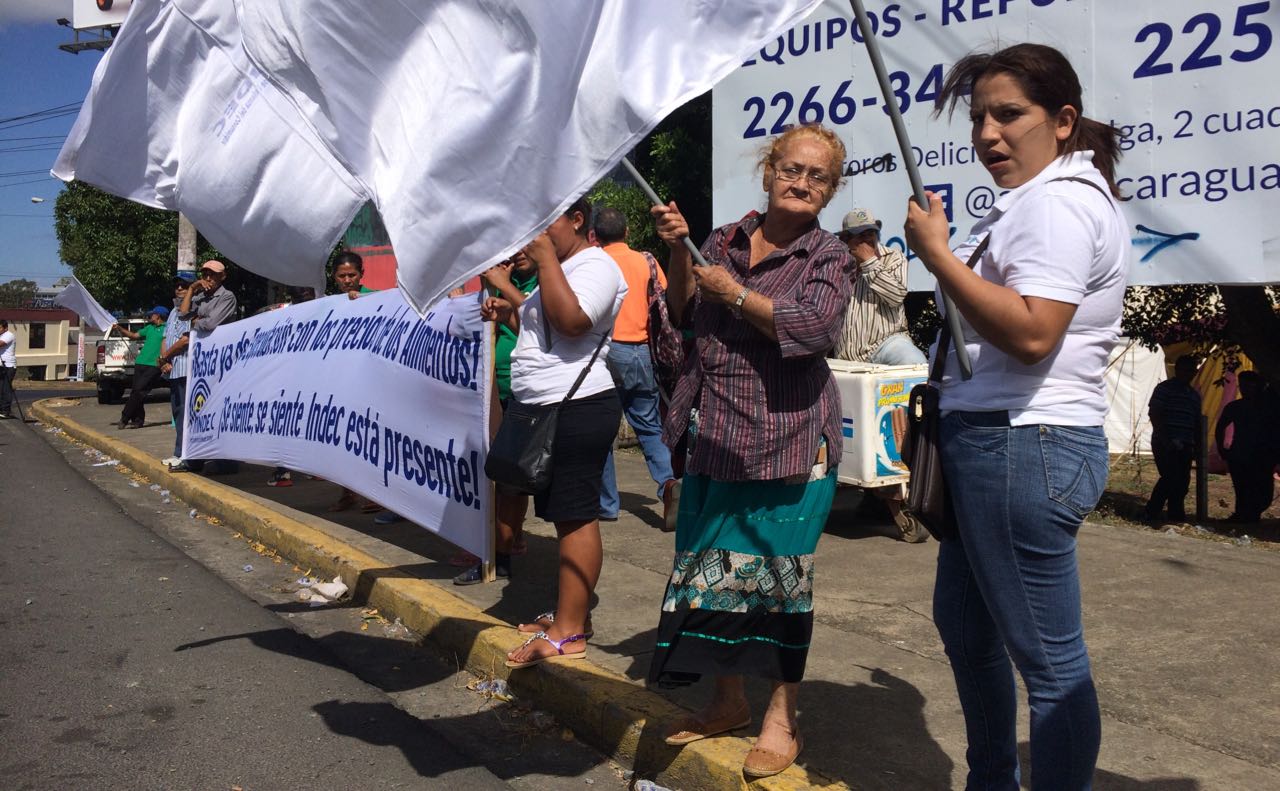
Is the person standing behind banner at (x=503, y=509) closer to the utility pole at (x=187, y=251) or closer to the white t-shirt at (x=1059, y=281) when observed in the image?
the white t-shirt at (x=1059, y=281)

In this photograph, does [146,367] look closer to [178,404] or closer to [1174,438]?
[178,404]

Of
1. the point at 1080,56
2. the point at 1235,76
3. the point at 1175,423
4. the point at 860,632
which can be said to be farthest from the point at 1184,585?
the point at 1175,423

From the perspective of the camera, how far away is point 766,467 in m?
3.17

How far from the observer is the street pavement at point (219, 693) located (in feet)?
11.8

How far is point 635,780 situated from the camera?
11.8 feet

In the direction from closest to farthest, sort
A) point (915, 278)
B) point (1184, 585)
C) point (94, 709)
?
point (94, 709)
point (1184, 585)
point (915, 278)

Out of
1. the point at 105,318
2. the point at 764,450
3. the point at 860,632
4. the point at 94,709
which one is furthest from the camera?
the point at 105,318

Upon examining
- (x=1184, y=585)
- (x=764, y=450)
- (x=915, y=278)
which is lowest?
(x=1184, y=585)

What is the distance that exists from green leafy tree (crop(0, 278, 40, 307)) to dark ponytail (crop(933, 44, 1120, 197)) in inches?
3900

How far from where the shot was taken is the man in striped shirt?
6.32 m

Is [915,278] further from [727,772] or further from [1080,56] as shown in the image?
[727,772]

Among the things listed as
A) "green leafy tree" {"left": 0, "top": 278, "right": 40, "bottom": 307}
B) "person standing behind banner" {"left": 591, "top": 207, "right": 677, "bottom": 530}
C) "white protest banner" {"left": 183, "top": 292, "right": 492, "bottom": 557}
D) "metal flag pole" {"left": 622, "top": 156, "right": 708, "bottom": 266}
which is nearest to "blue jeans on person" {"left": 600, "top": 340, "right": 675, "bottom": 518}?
"person standing behind banner" {"left": 591, "top": 207, "right": 677, "bottom": 530}

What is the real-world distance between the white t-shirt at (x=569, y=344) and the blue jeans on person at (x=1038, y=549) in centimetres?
187

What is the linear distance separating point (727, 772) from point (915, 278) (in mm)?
4719
